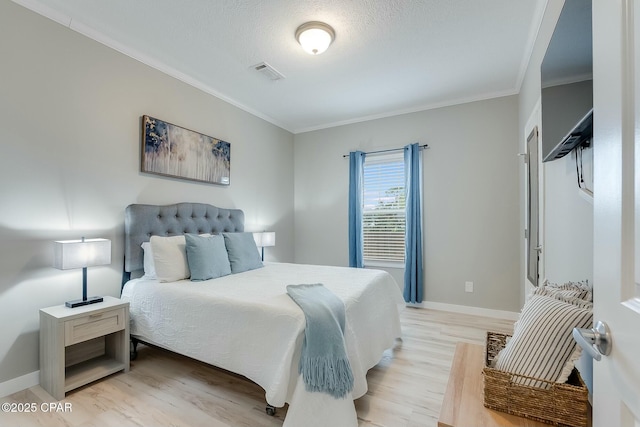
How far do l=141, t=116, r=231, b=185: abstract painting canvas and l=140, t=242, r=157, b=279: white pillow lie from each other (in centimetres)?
75

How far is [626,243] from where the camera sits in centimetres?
59

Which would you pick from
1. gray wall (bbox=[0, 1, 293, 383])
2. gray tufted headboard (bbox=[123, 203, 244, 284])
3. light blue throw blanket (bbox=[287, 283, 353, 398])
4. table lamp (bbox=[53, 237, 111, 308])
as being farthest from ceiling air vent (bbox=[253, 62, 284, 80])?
light blue throw blanket (bbox=[287, 283, 353, 398])

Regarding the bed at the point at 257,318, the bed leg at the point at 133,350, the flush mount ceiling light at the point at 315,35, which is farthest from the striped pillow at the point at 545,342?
the bed leg at the point at 133,350

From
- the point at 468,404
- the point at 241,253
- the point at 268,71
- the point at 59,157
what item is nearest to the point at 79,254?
the point at 59,157

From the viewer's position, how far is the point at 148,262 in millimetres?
2596

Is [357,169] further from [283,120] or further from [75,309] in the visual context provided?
[75,309]

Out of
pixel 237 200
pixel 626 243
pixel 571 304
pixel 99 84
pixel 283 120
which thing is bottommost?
pixel 571 304

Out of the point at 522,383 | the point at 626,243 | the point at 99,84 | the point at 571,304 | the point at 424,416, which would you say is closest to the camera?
the point at 626,243

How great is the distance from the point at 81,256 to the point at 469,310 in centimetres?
408

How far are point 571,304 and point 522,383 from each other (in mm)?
357

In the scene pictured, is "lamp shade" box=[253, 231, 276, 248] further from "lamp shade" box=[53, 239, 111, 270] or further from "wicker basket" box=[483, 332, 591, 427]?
"wicker basket" box=[483, 332, 591, 427]

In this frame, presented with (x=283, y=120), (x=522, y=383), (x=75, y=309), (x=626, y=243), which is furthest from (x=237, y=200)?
(x=626, y=243)

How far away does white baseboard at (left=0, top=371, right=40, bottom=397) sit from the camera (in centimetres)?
197

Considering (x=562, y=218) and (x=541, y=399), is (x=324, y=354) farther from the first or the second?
(x=562, y=218)
